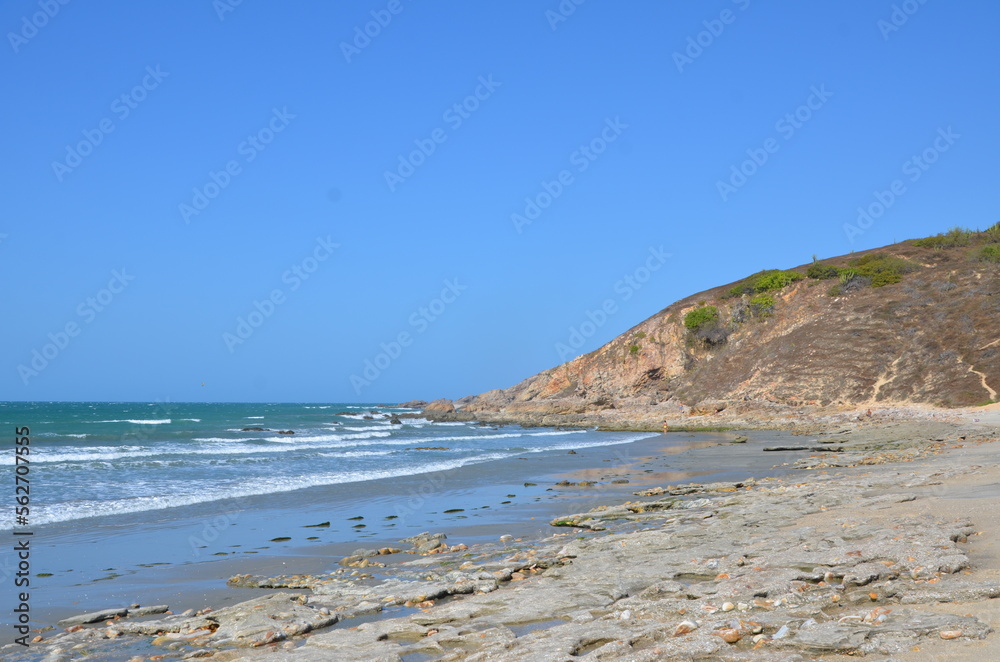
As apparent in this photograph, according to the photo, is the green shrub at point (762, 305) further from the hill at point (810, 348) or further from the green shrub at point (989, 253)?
the green shrub at point (989, 253)

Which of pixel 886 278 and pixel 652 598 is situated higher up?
pixel 886 278

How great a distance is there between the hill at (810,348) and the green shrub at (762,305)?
0.49 feet

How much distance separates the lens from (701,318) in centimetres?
6172

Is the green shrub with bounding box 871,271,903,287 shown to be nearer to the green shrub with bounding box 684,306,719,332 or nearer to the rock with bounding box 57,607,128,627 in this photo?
the green shrub with bounding box 684,306,719,332

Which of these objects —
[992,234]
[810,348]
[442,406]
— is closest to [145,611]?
[810,348]

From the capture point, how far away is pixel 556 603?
6.94 metres

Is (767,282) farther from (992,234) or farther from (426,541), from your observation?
(426,541)

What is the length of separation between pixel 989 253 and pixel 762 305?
15619mm

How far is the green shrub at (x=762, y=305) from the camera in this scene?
5816 cm

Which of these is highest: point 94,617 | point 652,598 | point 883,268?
point 883,268

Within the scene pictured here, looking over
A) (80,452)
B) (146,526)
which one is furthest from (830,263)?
(146,526)

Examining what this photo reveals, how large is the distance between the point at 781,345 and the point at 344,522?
4312 centimetres

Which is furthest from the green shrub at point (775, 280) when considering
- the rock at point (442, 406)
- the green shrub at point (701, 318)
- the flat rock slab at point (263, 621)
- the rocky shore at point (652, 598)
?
the flat rock slab at point (263, 621)

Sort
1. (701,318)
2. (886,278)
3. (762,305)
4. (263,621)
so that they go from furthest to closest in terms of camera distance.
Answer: (701,318) < (762,305) < (886,278) < (263,621)
